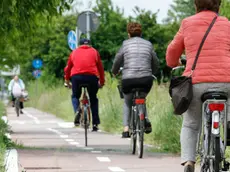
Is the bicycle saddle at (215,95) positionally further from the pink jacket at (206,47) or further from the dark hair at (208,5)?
the dark hair at (208,5)

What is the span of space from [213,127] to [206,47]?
0.76 meters

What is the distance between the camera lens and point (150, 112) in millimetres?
19219

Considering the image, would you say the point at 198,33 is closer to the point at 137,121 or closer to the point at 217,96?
the point at 217,96

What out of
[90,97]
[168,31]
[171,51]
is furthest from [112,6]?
[171,51]

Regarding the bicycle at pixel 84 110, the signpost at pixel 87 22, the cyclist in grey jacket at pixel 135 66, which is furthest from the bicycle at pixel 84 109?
the signpost at pixel 87 22

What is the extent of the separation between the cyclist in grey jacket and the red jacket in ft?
7.97

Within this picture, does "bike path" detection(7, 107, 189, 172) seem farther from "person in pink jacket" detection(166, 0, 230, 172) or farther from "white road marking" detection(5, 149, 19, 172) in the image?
"person in pink jacket" detection(166, 0, 230, 172)

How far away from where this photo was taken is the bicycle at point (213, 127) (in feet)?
27.0

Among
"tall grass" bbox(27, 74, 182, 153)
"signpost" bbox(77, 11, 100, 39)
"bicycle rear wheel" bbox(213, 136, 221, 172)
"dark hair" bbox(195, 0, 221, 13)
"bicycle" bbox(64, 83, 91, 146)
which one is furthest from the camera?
"signpost" bbox(77, 11, 100, 39)

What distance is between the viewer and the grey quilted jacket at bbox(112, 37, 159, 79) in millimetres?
14000

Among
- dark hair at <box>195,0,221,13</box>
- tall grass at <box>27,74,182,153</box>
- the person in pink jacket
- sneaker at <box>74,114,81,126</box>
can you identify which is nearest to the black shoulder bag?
the person in pink jacket

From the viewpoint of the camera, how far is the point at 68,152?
1463 cm

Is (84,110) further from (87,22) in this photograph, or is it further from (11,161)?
(87,22)

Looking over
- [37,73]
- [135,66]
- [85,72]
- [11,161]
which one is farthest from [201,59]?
[37,73]
